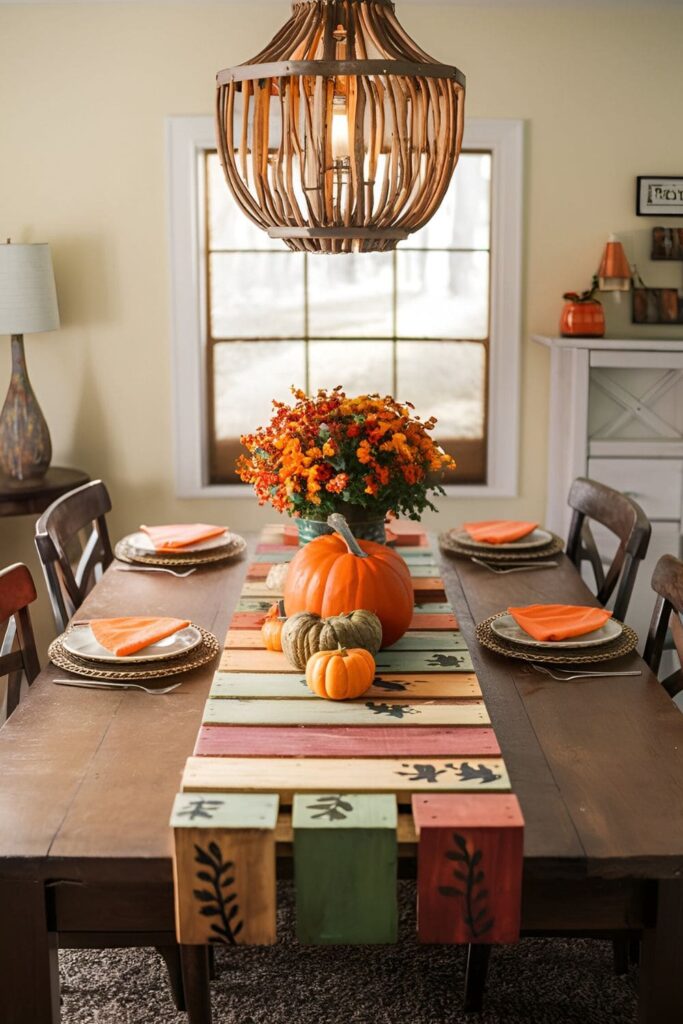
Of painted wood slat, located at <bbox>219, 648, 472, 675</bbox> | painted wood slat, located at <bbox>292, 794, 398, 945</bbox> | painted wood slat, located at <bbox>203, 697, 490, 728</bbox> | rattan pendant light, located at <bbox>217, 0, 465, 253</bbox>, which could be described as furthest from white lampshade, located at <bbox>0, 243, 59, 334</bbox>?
painted wood slat, located at <bbox>292, 794, 398, 945</bbox>

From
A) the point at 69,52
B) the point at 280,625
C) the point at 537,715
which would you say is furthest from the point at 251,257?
the point at 537,715

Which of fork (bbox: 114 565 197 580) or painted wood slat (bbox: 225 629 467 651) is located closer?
painted wood slat (bbox: 225 629 467 651)

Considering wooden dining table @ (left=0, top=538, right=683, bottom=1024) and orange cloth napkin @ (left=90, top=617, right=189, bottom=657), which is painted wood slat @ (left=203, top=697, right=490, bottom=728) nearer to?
wooden dining table @ (left=0, top=538, right=683, bottom=1024)

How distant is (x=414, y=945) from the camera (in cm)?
267

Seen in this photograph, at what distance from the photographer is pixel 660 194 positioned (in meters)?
4.25

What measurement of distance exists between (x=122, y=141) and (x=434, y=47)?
1.19 meters

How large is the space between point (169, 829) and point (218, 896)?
0.40 ft

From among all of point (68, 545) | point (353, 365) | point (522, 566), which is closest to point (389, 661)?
point (522, 566)

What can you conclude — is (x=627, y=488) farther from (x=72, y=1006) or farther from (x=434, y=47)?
(x=72, y=1006)

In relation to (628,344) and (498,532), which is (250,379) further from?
(498,532)

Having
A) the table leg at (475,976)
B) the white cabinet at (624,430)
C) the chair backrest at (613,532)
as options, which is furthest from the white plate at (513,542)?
the table leg at (475,976)

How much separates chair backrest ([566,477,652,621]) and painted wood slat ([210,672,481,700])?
0.85 meters

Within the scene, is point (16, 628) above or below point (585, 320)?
below

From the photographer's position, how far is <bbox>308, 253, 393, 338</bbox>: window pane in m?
4.42
